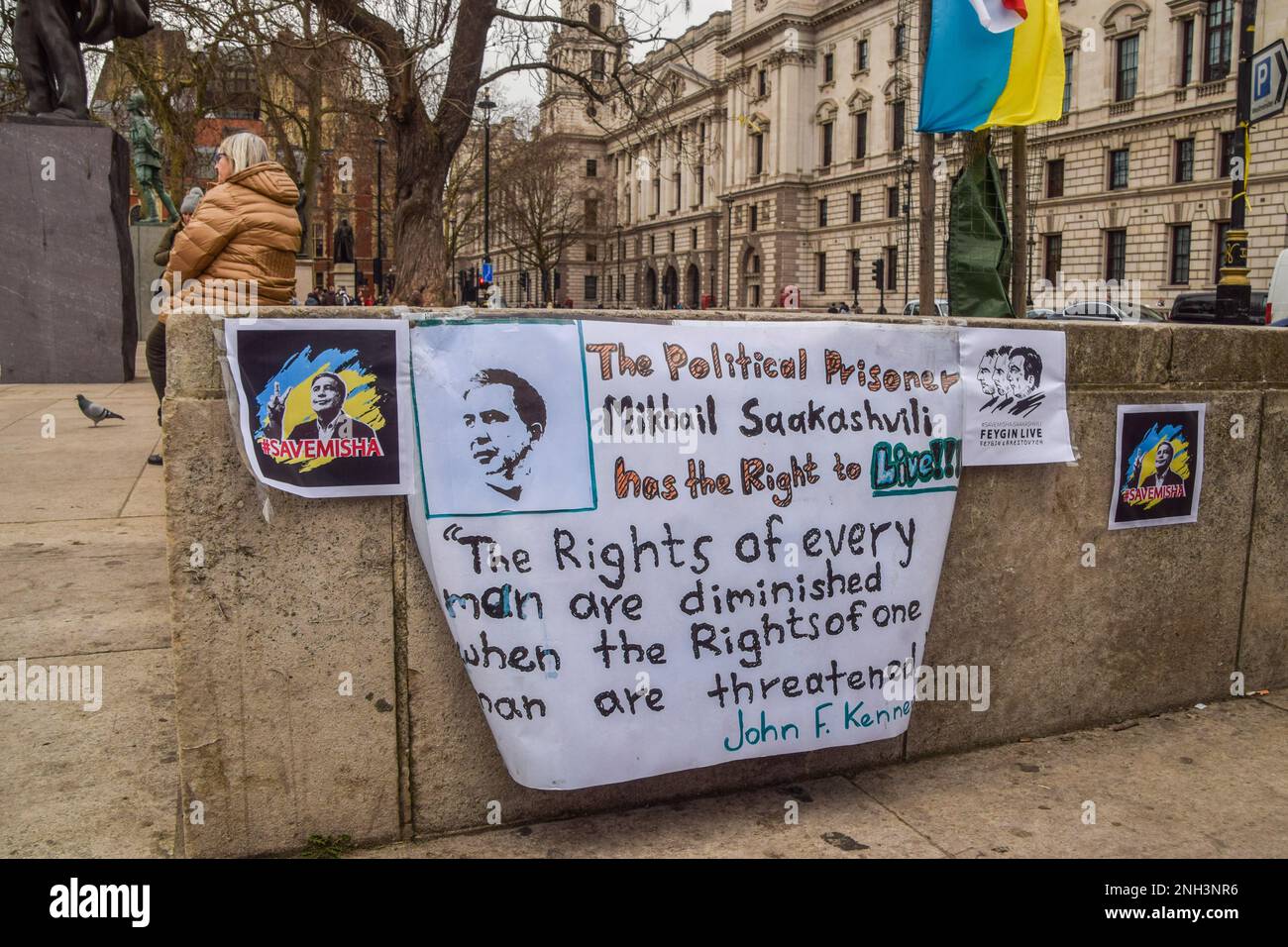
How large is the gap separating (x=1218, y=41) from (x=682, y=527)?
5256cm

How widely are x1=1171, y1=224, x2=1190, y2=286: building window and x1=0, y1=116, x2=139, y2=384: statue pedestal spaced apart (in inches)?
1808

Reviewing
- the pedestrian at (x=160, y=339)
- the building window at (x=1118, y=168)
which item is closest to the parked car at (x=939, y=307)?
the pedestrian at (x=160, y=339)

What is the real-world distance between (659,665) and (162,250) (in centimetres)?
664

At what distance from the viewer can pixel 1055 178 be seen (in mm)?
55625

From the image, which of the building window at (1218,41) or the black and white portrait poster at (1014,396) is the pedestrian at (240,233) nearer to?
the black and white portrait poster at (1014,396)

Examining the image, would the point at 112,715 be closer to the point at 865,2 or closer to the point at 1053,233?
the point at 1053,233

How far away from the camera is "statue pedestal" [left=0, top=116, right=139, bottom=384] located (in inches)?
561

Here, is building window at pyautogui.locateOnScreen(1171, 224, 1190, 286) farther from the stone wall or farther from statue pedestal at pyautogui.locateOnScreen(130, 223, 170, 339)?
the stone wall

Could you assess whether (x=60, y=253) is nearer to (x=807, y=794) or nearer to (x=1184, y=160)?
(x=807, y=794)

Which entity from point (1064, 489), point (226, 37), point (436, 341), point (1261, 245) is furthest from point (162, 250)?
point (1261, 245)
